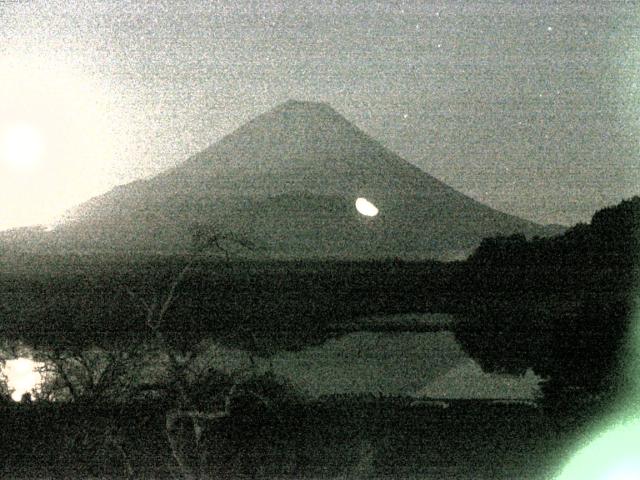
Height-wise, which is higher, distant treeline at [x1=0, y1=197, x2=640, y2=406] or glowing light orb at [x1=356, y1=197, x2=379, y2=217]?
glowing light orb at [x1=356, y1=197, x2=379, y2=217]

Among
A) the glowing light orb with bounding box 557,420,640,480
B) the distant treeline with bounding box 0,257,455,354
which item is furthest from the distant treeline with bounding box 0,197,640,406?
the glowing light orb with bounding box 557,420,640,480

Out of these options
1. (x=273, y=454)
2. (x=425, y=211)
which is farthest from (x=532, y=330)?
(x=273, y=454)

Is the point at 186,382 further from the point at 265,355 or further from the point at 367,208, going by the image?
the point at 367,208

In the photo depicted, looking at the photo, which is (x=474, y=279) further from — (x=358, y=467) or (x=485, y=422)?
(x=358, y=467)

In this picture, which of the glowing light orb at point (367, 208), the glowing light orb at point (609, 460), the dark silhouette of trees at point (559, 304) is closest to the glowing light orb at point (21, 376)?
the glowing light orb at point (367, 208)

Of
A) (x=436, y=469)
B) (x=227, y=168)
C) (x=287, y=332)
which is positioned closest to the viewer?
(x=436, y=469)

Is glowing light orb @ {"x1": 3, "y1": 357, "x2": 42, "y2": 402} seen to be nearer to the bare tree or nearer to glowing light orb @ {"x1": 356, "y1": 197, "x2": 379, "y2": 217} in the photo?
the bare tree
